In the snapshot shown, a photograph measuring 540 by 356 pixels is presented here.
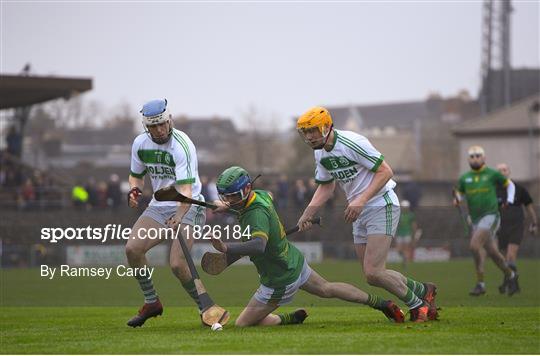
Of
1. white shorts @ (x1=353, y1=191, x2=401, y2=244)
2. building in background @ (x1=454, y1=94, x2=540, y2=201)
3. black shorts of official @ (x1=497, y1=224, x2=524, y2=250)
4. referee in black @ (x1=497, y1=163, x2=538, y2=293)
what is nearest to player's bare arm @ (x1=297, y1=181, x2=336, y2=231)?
white shorts @ (x1=353, y1=191, x2=401, y2=244)

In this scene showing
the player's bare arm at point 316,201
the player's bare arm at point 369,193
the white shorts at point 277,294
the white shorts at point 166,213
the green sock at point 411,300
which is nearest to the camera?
the white shorts at point 277,294

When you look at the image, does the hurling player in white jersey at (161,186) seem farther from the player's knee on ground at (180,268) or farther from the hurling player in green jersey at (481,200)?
the hurling player in green jersey at (481,200)

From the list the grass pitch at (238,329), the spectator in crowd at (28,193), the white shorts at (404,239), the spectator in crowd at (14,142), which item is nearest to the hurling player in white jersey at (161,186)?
the grass pitch at (238,329)

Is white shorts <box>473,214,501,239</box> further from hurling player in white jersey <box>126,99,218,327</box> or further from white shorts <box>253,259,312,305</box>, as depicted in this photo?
white shorts <box>253,259,312,305</box>

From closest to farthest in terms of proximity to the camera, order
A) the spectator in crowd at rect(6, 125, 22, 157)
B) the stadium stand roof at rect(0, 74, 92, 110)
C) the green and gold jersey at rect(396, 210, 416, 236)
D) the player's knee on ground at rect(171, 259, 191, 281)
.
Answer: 1. the player's knee on ground at rect(171, 259, 191, 281)
2. the green and gold jersey at rect(396, 210, 416, 236)
3. the stadium stand roof at rect(0, 74, 92, 110)
4. the spectator in crowd at rect(6, 125, 22, 157)

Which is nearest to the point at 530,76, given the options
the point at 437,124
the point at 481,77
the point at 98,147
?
the point at 481,77

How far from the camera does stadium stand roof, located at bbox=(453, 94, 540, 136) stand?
2699 inches

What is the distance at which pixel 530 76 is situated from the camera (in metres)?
88.8

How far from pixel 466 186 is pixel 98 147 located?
9359cm

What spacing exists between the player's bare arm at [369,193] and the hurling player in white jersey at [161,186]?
1.84 metres

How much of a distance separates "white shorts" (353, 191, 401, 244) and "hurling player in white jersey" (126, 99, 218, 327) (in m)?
1.96

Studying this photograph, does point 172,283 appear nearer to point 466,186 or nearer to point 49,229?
point 49,229

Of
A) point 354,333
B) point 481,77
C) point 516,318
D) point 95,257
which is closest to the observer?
point 354,333

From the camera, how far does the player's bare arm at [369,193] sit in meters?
12.5
